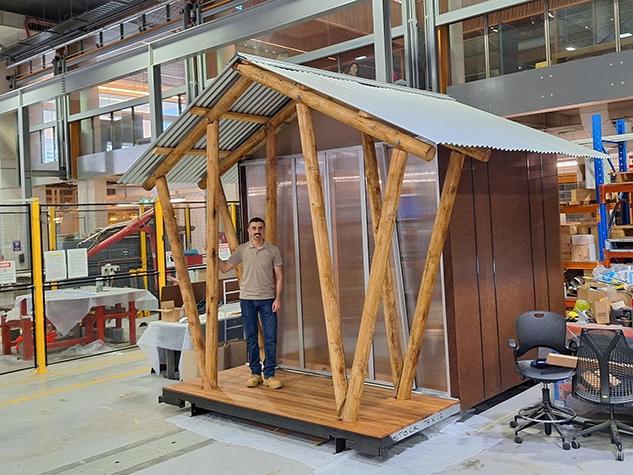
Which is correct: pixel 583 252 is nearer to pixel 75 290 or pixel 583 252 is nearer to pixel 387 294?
pixel 387 294

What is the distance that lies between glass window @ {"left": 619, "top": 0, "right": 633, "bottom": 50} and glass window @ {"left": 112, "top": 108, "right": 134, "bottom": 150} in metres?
11.3

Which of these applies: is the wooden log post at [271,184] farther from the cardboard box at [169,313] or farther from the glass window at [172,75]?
the glass window at [172,75]

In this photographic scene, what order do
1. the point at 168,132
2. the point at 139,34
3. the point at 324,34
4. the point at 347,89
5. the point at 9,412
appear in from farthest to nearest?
the point at 139,34, the point at 324,34, the point at 9,412, the point at 168,132, the point at 347,89

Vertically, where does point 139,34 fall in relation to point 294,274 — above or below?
above

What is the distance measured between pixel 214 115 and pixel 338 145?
133 centimetres

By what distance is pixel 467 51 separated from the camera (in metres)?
7.74

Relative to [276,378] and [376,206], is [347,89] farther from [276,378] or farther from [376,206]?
[276,378]

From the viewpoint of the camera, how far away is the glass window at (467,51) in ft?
Answer: 24.8

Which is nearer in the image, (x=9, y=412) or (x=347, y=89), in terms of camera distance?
(x=347, y=89)

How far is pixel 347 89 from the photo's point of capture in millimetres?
5148

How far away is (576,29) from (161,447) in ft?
21.1

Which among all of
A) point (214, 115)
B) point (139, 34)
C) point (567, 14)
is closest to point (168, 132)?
point (214, 115)

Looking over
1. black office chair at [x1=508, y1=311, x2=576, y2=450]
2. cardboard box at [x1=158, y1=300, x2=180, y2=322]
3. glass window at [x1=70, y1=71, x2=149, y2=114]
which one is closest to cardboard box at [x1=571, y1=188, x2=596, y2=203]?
black office chair at [x1=508, y1=311, x2=576, y2=450]

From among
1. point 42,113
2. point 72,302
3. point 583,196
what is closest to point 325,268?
point 583,196
